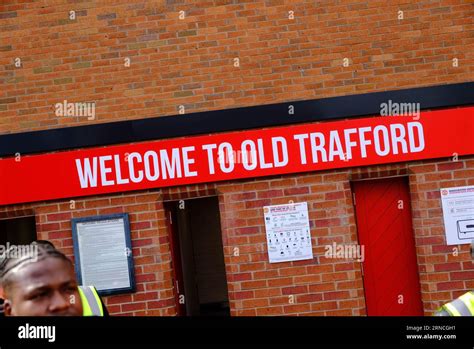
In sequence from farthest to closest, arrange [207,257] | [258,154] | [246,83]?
[207,257]
[246,83]
[258,154]

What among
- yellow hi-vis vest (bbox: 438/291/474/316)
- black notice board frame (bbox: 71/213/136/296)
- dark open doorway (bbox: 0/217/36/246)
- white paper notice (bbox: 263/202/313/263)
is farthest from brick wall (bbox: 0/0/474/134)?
yellow hi-vis vest (bbox: 438/291/474/316)

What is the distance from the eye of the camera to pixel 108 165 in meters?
8.49

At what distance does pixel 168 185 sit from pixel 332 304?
224cm

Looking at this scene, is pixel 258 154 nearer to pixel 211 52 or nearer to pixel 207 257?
pixel 211 52

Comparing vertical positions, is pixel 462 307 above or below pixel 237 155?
below

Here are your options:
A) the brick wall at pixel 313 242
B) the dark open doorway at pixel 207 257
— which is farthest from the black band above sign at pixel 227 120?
the dark open doorway at pixel 207 257

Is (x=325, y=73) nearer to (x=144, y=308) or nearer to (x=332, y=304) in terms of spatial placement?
(x=332, y=304)

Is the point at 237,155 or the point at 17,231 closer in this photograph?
the point at 237,155

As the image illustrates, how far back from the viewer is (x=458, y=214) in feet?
27.0

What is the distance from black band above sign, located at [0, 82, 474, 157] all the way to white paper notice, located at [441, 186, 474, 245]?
97 cm

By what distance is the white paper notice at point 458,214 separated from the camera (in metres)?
8.22

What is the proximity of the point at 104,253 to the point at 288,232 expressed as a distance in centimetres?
208

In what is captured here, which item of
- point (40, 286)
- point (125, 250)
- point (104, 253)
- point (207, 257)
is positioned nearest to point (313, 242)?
point (125, 250)

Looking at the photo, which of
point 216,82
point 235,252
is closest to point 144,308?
point 235,252
